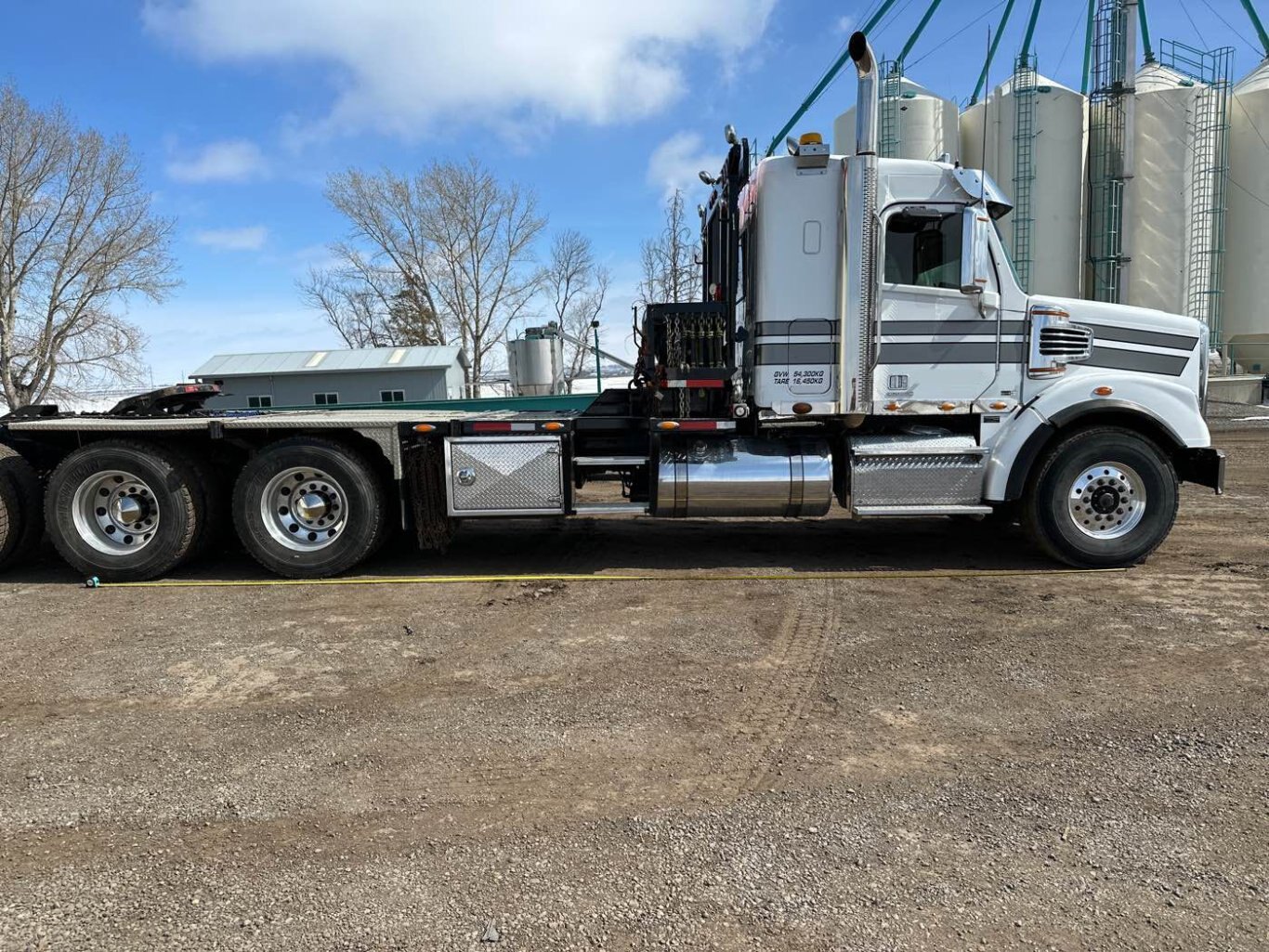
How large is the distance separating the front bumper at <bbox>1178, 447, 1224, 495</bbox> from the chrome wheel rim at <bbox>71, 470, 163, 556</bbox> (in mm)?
8643

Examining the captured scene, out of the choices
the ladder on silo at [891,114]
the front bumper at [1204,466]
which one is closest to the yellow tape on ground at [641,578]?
the front bumper at [1204,466]

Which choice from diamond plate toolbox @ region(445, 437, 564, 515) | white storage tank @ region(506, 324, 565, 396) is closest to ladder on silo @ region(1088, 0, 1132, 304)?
white storage tank @ region(506, 324, 565, 396)

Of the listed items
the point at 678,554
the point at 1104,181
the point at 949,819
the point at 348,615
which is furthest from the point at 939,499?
the point at 1104,181

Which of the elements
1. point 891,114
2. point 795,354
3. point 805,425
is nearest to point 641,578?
point 805,425

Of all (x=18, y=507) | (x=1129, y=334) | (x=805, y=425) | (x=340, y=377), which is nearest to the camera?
(x=1129, y=334)

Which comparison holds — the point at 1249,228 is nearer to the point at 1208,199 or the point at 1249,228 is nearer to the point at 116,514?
the point at 1208,199

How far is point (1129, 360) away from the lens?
6660 millimetres

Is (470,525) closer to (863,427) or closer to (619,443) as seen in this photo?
(619,443)

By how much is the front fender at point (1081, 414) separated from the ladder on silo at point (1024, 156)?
901 inches

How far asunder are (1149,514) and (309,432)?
7.01 meters

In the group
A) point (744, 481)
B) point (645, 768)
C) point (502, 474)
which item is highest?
point (502, 474)

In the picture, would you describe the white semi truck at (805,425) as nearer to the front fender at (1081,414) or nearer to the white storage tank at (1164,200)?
the front fender at (1081,414)

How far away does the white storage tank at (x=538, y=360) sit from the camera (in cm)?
1543

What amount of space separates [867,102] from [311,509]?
5.61 m
